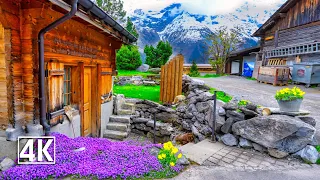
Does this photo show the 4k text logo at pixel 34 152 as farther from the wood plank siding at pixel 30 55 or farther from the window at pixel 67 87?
the window at pixel 67 87

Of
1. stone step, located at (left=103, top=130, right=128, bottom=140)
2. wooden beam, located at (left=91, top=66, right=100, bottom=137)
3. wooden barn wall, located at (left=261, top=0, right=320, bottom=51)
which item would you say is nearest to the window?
wooden beam, located at (left=91, top=66, right=100, bottom=137)

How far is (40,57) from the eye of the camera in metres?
3.62

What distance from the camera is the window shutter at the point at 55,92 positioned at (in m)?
4.12

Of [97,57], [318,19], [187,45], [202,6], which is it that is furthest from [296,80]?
[202,6]

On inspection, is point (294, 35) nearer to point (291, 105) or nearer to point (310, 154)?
point (291, 105)

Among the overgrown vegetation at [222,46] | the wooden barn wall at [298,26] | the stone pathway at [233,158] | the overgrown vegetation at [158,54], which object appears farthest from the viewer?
the overgrown vegetation at [222,46]

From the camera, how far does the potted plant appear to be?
446 centimetres

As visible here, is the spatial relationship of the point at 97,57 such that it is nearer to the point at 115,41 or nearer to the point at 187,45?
the point at 115,41

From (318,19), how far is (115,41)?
13.5 meters

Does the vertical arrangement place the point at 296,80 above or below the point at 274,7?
below

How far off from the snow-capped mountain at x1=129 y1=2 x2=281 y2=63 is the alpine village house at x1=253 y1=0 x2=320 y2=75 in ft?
90.3

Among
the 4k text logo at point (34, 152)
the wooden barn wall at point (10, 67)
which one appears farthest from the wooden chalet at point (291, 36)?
the wooden barn wall at point (10, 67)

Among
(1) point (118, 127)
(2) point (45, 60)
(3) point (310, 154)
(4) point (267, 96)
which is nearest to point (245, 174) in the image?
(3) point (310, 154)

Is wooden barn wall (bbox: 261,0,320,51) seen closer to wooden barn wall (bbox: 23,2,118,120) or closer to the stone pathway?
the stone pathway
